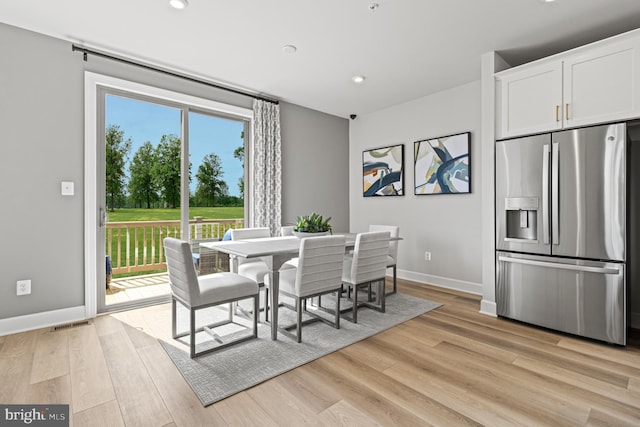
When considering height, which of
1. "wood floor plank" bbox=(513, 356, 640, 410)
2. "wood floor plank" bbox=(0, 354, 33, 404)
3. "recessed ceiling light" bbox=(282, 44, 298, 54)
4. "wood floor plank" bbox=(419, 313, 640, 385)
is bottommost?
"wood floor plank" bbox=(513, 356, 640, 410)

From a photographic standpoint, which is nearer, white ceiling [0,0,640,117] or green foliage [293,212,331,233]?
white ceiling [0,0,640,117]

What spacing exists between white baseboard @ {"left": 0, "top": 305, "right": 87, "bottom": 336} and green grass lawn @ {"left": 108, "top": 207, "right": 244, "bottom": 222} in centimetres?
146

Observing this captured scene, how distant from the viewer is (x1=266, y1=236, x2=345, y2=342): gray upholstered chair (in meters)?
2.53

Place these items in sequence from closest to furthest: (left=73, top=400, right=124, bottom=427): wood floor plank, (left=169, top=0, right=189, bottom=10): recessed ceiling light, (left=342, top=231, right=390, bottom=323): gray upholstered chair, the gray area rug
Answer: (left=73, top=400, right=124, bottom=427): wood floor plank < the gray area rug < (left=169, top=0, right=189, bottom=10): recessed ceiling light < (left=342, top=231, right=390, bottom=323): gray upholstered chair

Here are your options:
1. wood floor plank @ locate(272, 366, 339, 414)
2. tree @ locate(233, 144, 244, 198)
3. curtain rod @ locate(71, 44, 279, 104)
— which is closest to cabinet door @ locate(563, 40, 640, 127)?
wood floor plank @ locate(272, 366, 339, 414)

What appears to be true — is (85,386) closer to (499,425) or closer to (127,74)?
(499,425)

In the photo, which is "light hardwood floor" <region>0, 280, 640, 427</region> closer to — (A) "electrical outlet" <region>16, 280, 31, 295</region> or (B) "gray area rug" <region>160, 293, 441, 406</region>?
(B) "gray area rug" <region>160, 293, 441, 406</region>

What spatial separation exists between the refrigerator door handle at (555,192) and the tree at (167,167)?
4.11 m

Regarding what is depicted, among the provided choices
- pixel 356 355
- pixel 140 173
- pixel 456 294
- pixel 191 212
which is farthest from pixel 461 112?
pixel 140 173

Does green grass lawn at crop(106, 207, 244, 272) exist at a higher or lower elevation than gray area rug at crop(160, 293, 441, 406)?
higher

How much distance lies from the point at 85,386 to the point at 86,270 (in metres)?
1.51

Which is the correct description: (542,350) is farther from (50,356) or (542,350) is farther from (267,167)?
(50,356)

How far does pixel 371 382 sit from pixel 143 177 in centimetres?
376

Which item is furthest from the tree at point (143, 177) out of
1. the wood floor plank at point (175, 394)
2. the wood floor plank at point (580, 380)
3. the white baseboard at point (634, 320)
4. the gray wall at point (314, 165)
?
the white baseboard at point (634, 320)
